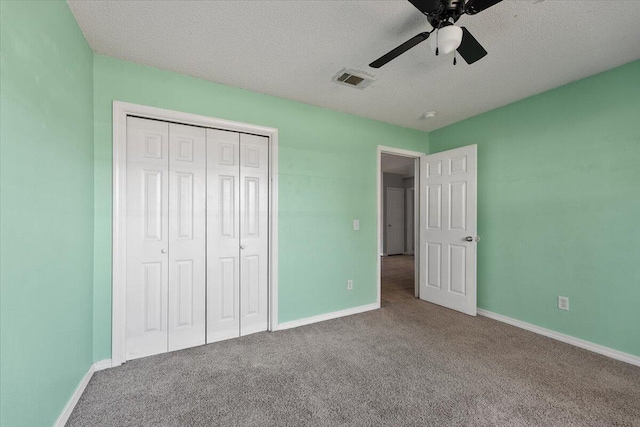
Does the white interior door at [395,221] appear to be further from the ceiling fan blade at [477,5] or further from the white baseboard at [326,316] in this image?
the ceiling fan blade at [477,5]

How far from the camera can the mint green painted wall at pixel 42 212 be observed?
1029 mm

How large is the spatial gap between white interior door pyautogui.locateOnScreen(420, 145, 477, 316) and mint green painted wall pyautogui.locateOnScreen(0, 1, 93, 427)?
364 centimetres

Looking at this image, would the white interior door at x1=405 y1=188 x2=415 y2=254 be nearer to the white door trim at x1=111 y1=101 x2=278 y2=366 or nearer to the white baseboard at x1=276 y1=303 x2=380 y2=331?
Answer: the white baseboard at x1=276 y1=303 x2=380 y2=331

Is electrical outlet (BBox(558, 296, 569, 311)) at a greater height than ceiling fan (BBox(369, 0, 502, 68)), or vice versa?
ceiling fan (BBox(369, 0, 502, 68))

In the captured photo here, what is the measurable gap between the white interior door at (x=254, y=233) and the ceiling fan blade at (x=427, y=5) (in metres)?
1.82

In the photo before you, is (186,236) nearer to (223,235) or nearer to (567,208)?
(223,235)

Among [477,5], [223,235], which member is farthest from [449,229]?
[223,235]

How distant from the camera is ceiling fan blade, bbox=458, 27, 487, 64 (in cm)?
148

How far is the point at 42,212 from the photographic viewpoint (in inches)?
50.1

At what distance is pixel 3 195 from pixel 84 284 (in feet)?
3.47

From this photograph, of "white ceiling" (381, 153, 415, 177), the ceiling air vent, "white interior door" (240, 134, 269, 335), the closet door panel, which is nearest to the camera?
the ceiling air vent

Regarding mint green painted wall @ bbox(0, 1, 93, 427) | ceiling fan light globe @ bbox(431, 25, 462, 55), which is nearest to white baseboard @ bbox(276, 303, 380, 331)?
mint green painted wall @ bbox(0, 1, 93, 427)

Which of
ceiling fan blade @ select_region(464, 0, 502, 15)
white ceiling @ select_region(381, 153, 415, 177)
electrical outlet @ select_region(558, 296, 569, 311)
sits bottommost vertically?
electrical outlet @ select_region(558, 296, 569, 311)

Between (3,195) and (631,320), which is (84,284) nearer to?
(3,195)
